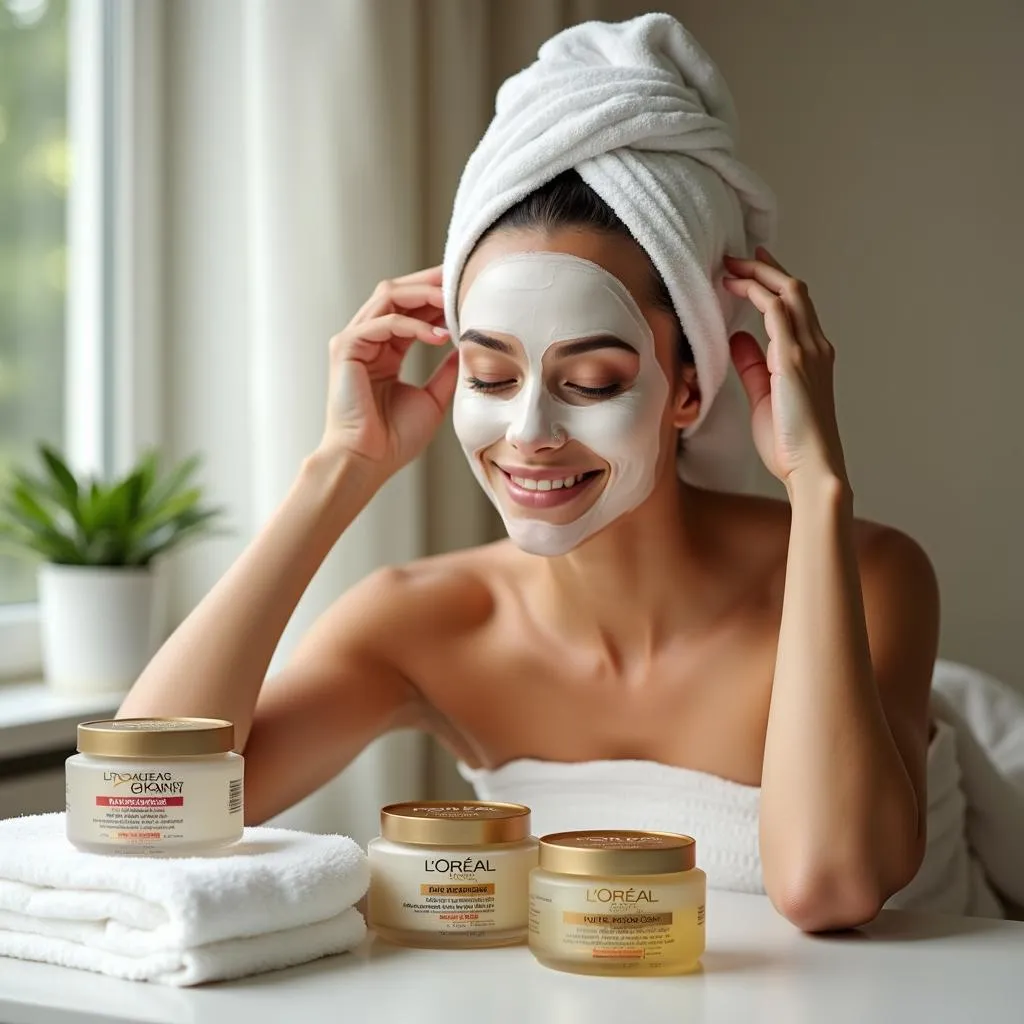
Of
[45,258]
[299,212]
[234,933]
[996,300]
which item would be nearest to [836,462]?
[234,933]

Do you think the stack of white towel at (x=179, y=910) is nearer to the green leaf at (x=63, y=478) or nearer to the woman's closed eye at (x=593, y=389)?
the woman's closed eye at (x=593, y=389)

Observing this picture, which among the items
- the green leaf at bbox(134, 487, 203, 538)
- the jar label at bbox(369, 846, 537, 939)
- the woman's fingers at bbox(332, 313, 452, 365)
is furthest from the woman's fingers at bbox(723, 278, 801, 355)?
the green leaf at bbox(134, 487, 203, 538)

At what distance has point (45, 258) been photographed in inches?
84.1

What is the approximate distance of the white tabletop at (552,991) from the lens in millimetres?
890

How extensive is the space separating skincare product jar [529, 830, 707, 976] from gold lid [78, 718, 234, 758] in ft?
0.81

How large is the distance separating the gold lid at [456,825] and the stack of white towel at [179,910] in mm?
43

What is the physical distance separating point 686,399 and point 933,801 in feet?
1.89

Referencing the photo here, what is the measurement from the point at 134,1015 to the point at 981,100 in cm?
193

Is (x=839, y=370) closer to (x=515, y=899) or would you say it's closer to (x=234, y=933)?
(x=515, y=899)

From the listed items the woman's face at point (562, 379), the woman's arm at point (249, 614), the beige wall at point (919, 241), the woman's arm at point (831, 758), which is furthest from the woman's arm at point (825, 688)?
the beige wall at point (919, 241)

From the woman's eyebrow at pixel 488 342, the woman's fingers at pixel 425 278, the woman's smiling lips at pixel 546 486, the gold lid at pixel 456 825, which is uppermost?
the woman's fingers at pixel 425 278

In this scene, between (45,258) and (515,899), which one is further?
(45,258)

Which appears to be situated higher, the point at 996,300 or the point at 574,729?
the point at 996,300

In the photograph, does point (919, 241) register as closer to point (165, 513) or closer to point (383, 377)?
point (383, 377)
